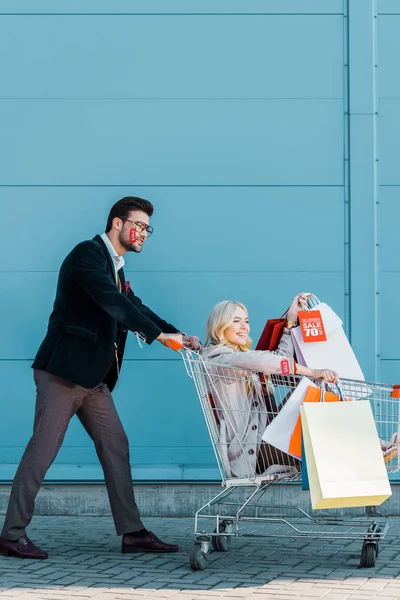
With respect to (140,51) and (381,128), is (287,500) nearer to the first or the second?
(381,128)

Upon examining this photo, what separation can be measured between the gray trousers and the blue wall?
1.37m

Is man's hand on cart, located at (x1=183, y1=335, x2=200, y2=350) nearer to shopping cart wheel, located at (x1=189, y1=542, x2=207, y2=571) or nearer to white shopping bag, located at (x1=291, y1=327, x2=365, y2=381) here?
white shopping bag, located at (x1=291, y1=327, x2=365, y2=381)

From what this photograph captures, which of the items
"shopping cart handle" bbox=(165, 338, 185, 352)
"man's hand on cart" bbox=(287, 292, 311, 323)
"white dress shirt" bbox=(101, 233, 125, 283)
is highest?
"white dress shirt" bbox=(101, 233, 125, 283)

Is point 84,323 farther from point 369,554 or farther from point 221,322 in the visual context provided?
point 369,554

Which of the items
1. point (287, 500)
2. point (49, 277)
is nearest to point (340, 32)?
point (49, 277)

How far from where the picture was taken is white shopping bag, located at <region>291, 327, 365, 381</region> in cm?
556

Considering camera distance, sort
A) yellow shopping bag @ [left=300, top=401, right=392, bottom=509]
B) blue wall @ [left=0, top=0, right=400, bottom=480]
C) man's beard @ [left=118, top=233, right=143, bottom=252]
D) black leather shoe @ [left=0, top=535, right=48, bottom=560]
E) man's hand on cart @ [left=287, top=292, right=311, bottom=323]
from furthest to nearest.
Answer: blue wall @ [left=0, top=0, right=400, bottom=480]
man's beard @ [left=118, top=233, right=143, bottom=252]
man's hand on cart @ [left=287, top=292, right=311, bottom=323]
black leather shoe @ [left=0, top=535, right=48, bottom=560]
yellow shopping bag @ [left=300, top=401, right=392, bottom=509]

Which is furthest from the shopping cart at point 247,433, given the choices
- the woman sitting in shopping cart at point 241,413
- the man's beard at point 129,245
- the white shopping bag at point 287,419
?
the man's beard at point 129,245

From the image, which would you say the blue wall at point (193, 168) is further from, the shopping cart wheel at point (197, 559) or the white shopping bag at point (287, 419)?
the white shopping bag at point (287, 419)

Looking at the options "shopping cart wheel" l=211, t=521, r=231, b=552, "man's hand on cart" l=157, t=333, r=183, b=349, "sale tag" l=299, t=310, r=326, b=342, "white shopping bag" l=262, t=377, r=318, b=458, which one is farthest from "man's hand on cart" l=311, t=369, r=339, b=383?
"shopping cart wheel" l=211, t=521, r=231, b=552

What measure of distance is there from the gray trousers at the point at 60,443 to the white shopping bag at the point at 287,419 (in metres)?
1.09

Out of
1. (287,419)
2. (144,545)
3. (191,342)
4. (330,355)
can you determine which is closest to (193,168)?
(191,342)

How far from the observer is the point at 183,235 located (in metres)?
7.28

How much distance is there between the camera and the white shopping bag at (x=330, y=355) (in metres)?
5.56
